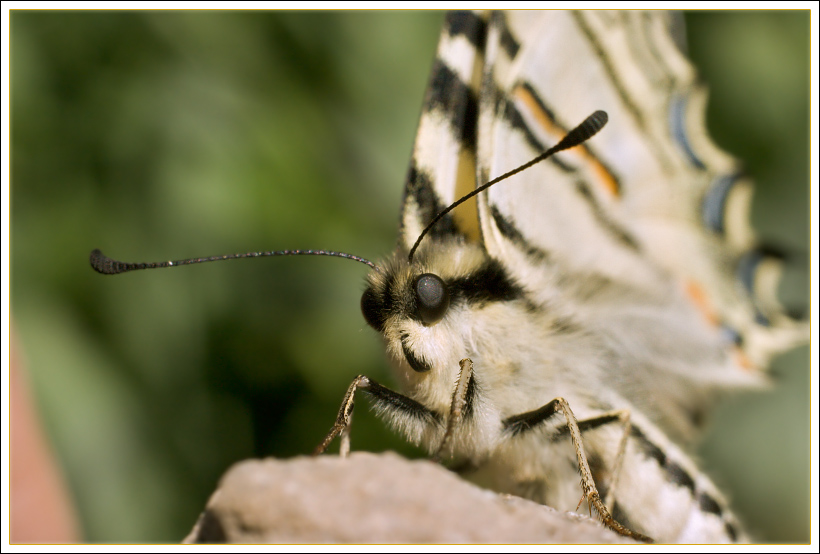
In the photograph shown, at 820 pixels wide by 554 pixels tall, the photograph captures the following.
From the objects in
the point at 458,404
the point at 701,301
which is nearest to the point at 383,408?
the point at 458,404

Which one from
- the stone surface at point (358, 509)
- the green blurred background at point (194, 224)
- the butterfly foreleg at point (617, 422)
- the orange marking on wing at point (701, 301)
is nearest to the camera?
the stone surface at point (358, 509)

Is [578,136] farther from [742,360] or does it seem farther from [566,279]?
[742,360]

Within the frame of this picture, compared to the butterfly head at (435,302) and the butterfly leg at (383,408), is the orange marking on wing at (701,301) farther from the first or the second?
the butterfly leg at (383,408)

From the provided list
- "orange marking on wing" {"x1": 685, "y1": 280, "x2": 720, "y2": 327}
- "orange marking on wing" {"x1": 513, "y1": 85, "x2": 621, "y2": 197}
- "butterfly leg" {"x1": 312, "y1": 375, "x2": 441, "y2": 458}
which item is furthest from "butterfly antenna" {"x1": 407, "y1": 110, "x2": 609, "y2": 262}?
"orange marking on wing" {"x1": 685, "y1": 280, "x2": 720, "y2": 327}

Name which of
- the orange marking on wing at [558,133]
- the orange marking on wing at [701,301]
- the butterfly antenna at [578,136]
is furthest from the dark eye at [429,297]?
the orange marking on wing at [701,301]

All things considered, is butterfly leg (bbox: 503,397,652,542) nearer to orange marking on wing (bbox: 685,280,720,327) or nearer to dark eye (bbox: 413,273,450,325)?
dark eye (bbox: 413,273,450,325)

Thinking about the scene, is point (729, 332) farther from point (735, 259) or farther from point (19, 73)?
point (19, 73)
